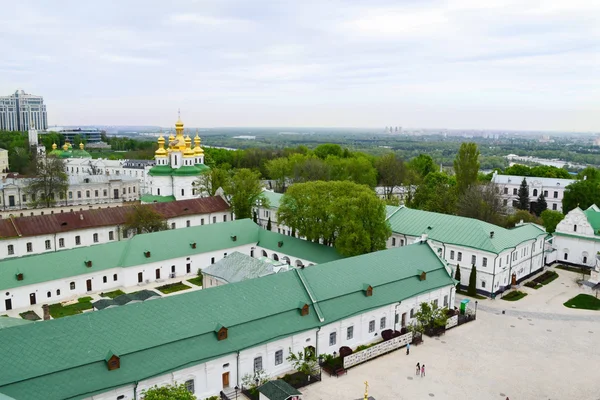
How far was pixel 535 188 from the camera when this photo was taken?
8094 cm

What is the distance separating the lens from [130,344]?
73.3 feet

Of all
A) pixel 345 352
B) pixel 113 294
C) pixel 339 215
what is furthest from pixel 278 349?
pixel 113 294

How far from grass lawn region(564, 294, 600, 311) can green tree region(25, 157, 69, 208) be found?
67.2 m

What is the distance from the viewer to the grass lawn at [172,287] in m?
40.3

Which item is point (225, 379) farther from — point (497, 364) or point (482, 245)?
point (482, 245)

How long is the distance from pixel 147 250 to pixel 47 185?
129ft

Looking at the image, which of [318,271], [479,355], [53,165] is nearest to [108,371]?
[318,271]

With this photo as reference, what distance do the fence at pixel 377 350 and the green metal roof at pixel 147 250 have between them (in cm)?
1158

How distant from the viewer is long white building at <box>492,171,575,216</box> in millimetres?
78750

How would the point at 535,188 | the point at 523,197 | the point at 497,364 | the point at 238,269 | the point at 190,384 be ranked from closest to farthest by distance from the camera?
the point at 190,384 < the point at 497,364 < the point at 238,269 < the point at 523,197 < the point at 535,188

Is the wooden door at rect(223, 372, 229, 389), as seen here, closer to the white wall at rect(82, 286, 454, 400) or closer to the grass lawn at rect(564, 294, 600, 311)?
the white wall at rect(82, 286, 454, 400)

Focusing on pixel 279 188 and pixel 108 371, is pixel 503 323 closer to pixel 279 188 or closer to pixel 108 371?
pixel 108 371

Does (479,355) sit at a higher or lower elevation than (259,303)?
lower

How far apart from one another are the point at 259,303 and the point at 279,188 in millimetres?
58123
